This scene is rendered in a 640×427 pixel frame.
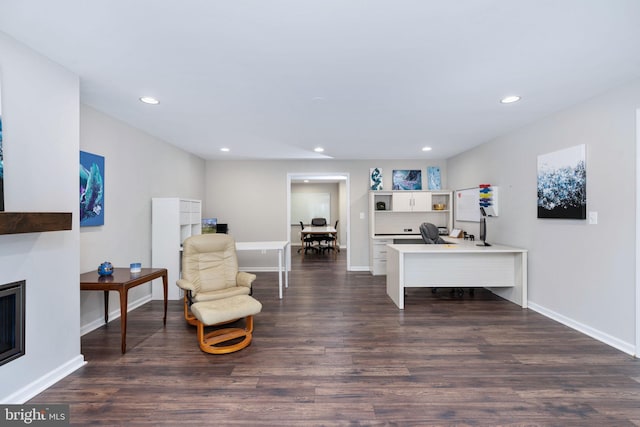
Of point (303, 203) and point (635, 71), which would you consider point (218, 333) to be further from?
point (303, 203)

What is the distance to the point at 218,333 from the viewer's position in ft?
10.5

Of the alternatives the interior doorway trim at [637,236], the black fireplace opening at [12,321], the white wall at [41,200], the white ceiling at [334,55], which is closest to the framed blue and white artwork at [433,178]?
the white ceiling at [334,55]

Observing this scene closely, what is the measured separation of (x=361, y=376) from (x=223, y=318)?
1.34m

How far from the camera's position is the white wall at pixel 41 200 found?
2.03m

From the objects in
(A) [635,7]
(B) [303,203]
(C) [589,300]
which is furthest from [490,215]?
(B) [303,203]

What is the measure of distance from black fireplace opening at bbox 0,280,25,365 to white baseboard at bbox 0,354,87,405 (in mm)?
245

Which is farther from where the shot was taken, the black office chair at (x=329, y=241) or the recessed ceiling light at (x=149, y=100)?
the black office chair at (x=329, y=241)

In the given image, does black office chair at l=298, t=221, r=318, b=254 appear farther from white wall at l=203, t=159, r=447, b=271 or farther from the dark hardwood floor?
the dark hardwood floor

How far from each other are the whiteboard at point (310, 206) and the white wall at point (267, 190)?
4.93 m

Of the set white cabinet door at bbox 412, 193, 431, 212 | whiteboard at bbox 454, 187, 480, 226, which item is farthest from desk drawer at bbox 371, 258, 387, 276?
whiteboard at bbox 454, 187, 480, 226

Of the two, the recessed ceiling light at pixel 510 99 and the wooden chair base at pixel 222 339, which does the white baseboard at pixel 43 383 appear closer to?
the wooden chair base at pixel 222 339

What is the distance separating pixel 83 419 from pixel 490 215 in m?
5.31

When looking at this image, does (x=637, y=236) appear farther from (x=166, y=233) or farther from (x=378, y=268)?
(x=166, y=233)

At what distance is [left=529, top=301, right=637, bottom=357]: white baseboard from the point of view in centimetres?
276
